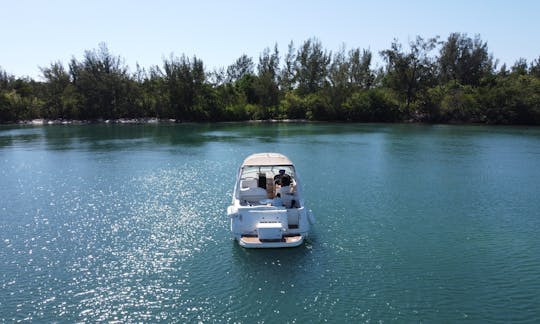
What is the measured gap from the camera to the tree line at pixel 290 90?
286ft

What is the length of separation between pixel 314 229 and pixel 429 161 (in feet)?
73.4

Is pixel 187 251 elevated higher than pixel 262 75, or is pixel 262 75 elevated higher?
pixel 262 75

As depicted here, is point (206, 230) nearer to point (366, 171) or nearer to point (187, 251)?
point (187, 251)

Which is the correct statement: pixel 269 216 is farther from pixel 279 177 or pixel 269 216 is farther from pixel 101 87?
pixel 101 87

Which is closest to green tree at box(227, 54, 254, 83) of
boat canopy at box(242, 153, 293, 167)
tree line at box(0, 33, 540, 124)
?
→ tree line at box(0, 33, 540, 124)

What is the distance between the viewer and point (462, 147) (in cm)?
4559

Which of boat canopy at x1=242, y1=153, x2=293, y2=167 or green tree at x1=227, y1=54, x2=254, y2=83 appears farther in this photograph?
green tree at x1=227, y1=54, x2=254, y2=83

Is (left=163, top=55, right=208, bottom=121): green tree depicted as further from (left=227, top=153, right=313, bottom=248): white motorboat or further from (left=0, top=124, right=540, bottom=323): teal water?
(left=227, top=153, right=313, bottom=248): white motorboat

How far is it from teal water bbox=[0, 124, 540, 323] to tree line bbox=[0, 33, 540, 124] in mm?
59485

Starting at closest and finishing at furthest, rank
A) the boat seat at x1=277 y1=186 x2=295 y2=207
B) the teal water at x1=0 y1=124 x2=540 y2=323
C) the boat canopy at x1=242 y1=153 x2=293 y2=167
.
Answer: the teal water at x1=0 y1=124 x2=540 y2=323 → the boat seat at x1=277 y1=186 x2=295 y2=207 → the boat canopy at x1=242 y1=153 x2=293 y2=167

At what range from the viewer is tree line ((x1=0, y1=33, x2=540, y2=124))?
8725cm

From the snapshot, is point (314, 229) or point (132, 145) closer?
point (314, 229)

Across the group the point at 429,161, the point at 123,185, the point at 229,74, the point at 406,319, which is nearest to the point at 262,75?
the point at 229,74

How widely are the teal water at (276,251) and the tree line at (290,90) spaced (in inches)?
2342
